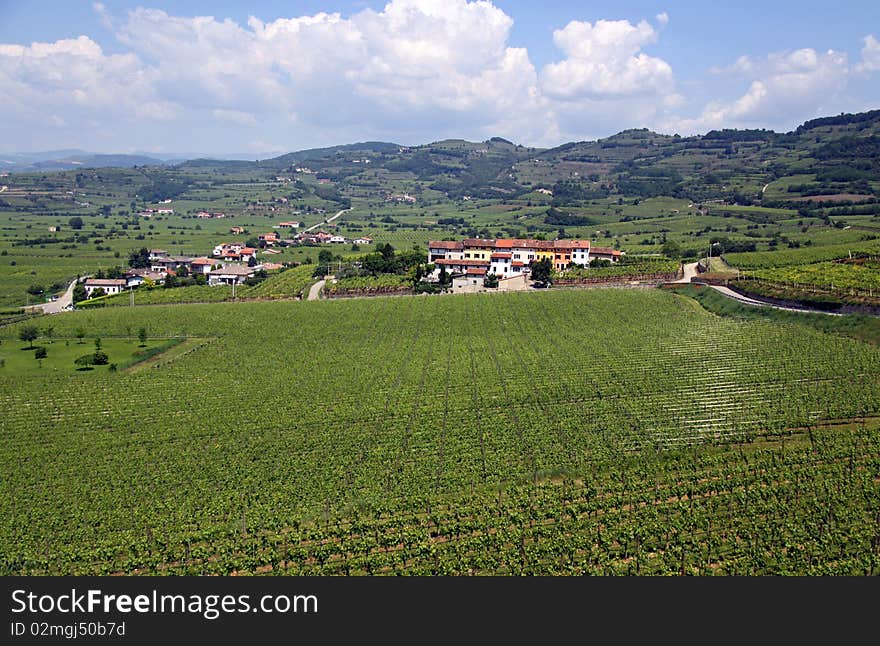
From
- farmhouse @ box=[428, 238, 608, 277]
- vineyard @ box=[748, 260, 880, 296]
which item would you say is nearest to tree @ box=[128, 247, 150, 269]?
farmhouse @ box=[428, 238, 608, 277]

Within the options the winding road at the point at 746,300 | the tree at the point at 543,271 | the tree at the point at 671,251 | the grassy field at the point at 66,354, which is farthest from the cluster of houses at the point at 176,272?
the tree at the point at 671,251

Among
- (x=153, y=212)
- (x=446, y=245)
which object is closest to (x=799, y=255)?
(x=446, y=245)

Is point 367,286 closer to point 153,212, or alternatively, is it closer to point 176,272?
point 176,272

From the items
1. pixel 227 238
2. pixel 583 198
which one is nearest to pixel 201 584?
pixel 227 238

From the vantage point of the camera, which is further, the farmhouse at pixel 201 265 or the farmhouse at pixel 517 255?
the farmhouse at pixel 201 265

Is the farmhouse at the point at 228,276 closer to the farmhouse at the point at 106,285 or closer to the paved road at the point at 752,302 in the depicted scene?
the farmhouse at the point at 106,285

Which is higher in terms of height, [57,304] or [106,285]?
[106,285]
